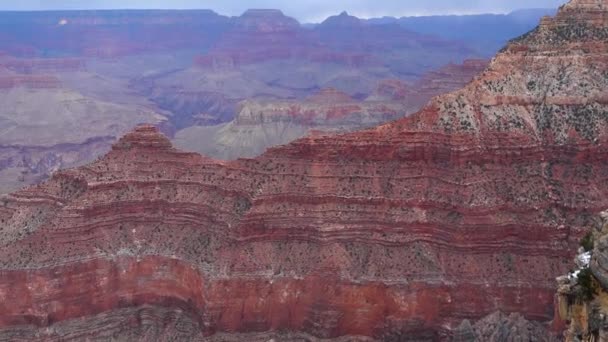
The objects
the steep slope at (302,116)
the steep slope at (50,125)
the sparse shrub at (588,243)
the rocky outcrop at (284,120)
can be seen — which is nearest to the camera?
the sparse shrub at (588,243)

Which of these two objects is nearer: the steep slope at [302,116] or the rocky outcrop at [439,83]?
the steep slope at [302,116]

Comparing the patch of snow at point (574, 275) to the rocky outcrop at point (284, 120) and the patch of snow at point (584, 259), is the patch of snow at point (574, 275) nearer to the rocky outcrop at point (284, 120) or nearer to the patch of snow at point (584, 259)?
the patch of snow at point (584, 259)

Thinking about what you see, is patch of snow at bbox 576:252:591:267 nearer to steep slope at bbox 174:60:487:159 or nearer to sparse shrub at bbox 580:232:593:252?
sparse shrub at bbox 580:232:593:252

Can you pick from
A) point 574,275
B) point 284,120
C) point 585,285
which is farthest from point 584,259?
point 284,120

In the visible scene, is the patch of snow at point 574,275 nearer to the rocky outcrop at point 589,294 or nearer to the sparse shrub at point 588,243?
the rocky outcrop at point 589,294

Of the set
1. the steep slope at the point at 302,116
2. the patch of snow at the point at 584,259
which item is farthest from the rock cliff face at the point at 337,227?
the steep slope at the point at 302,116

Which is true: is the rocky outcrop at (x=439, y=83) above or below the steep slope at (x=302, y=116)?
above

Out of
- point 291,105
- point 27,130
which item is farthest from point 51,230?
point 27,130

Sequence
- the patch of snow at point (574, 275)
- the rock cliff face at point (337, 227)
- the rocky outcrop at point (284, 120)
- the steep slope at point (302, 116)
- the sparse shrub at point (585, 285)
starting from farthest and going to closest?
the steep slope at point (302, 116), the rocky outcrop at point (284, 120), the rock cliff face at point (337, 227), the patch of snow at point (574, 275), the sparse shrub at point (585, 285)

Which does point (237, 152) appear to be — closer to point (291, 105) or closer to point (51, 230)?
point (291, 105)
